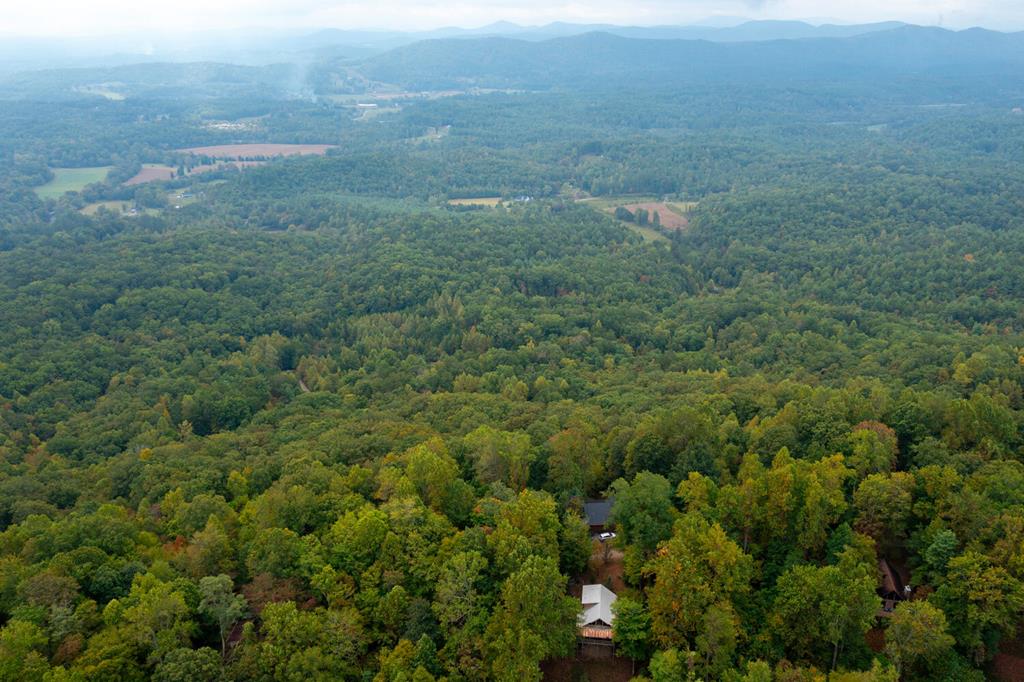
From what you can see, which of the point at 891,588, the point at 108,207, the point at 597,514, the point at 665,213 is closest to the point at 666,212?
the point at 665,213

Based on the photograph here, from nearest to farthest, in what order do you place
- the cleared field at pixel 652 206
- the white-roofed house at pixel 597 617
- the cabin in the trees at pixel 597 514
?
the white-roofed house at pixel 597 617 → the cabin in the trees at pixel 597 514 → the cleared field at pixel 652 206

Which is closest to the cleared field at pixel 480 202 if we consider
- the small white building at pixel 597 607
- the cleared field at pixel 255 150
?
the cleared field at pixel 255 150

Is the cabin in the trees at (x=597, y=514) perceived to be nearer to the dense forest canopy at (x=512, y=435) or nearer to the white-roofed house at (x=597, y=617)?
the dense forest canopy at (x=512, y=435)

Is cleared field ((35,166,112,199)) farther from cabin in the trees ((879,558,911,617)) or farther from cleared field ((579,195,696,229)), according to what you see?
cabin in the trees ((879,558,911,617))

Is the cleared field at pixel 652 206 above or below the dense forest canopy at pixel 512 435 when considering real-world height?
below

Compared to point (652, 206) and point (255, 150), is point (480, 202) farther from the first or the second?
point (255, 150)

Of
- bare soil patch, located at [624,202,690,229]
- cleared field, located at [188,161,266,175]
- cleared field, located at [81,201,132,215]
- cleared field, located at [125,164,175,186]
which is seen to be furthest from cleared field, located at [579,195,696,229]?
cleared field, located at [125,164,175,186]

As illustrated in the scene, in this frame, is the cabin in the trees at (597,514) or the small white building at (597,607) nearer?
the small white building at (597,607)
